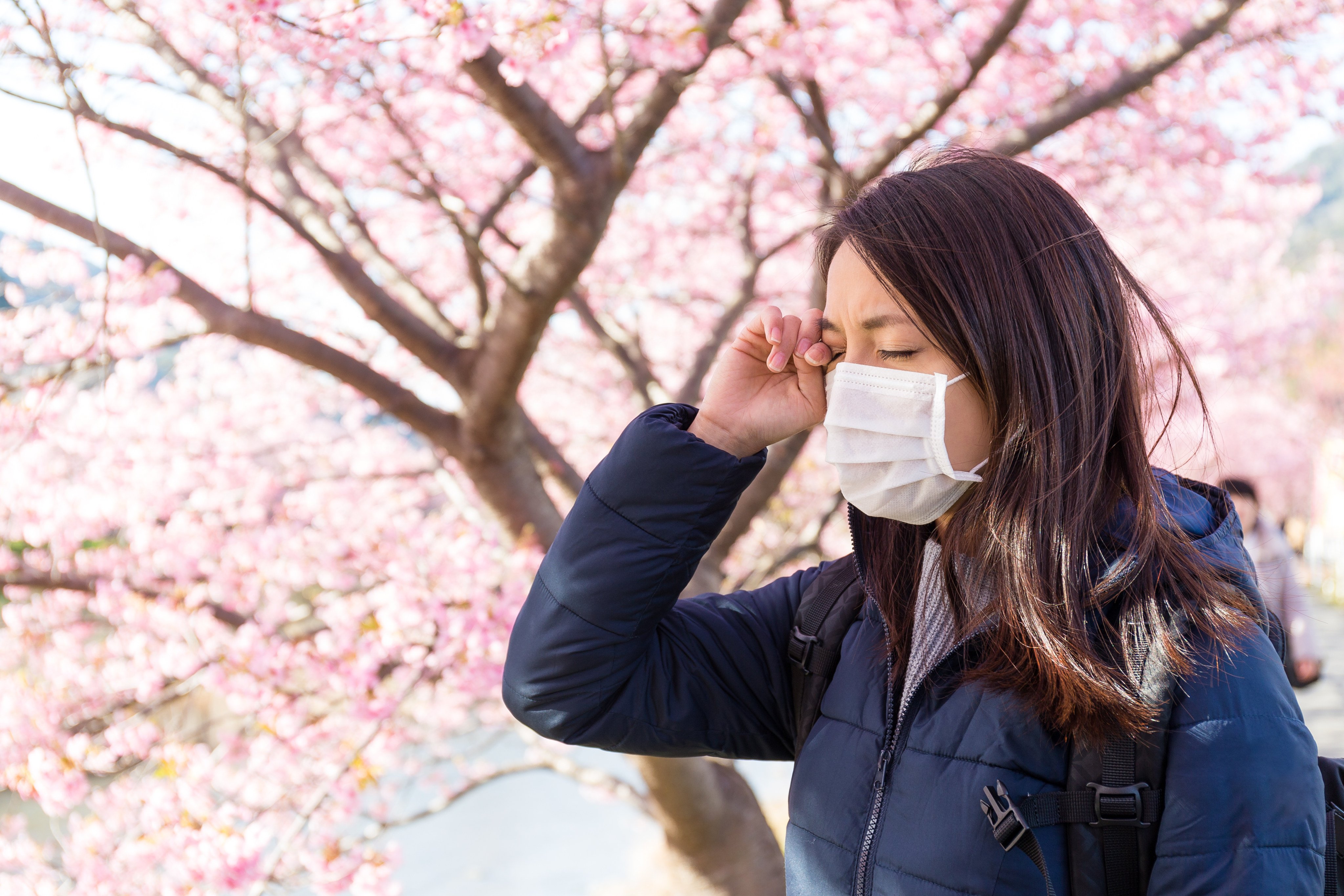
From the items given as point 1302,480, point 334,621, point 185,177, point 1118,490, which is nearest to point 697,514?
point 1118,490

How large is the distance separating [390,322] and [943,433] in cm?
215

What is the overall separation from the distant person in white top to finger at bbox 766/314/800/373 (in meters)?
1.35

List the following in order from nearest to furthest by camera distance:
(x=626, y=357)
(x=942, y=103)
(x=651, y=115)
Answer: (x=651, y=115) → (x=942, y=103) → (x=626, y=357)

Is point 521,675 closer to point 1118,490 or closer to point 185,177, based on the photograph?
point 1118,490

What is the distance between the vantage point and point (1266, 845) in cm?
91

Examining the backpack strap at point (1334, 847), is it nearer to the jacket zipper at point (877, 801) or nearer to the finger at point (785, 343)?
the jacket zipper at point (877, 801)

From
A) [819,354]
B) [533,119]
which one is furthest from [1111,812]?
[533,119]

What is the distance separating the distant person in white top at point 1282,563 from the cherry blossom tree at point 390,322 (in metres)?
1.47

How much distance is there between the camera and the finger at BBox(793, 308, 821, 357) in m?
1.44

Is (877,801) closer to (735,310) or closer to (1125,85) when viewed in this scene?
(1125,85)

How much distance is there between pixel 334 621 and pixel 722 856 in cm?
193

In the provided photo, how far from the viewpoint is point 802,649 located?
Answer: 1.39m

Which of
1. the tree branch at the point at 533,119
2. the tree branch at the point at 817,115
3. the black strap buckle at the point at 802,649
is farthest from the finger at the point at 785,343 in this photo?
the tree branch at the point at 817,115

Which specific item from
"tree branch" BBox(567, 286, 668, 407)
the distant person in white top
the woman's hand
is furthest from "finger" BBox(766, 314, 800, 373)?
"tree branch" BBox(567, 286, 668, 407)
